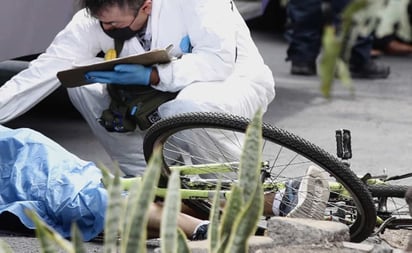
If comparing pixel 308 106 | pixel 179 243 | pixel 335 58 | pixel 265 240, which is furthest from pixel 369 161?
pixel 335 58

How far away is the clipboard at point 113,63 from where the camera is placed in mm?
4625

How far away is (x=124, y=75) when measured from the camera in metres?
4.69

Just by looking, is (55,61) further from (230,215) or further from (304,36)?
(304,36)

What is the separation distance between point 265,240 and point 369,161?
288 centimetres

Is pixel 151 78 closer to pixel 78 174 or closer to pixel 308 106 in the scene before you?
pixel 78 174

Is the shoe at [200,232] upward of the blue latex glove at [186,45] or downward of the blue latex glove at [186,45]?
downward

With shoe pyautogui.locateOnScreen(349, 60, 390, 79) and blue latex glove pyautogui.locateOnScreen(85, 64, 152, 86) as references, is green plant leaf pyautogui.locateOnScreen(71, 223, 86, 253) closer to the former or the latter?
blue latex glove pyautogui.locateOnScreen(85, 64, 152, 86)

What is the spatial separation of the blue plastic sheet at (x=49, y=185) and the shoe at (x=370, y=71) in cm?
520

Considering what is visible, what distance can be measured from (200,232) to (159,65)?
87cm

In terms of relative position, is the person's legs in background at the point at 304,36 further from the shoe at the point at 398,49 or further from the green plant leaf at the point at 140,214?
the green plant leaf at the point at 140,214

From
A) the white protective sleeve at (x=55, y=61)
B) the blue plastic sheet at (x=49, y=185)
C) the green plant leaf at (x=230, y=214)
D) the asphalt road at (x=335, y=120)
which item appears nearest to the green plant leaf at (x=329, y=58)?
the green plant leaf at (x=230, y=214)

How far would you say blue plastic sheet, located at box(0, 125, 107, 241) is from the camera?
432cm

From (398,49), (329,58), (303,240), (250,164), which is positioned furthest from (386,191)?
(398,49)

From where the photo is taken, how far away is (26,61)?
271 inches
